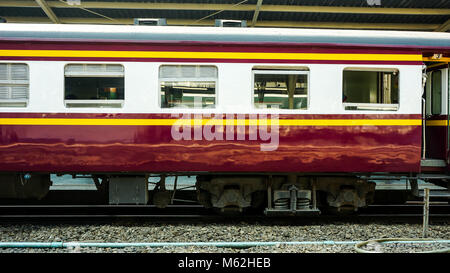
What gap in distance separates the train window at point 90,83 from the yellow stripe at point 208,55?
0.20 m

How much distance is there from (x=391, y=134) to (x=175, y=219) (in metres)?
4.22

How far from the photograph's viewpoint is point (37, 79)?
6.06m

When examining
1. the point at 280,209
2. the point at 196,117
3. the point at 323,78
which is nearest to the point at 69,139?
the point at 196,117

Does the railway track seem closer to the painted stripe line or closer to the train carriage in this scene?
the train carriage

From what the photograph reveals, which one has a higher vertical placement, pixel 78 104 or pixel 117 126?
pixel 78 104

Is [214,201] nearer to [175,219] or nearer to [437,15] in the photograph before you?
[175,219]

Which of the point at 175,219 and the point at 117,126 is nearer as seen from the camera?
the point at 117,126

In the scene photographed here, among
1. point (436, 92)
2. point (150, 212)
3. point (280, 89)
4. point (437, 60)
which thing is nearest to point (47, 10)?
point (150, 212)

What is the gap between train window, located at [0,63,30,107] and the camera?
240 inches

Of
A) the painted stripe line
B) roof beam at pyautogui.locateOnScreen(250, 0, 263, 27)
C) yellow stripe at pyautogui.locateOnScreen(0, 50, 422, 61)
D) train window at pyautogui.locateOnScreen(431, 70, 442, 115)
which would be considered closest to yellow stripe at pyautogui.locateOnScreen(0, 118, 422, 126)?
the painted stripe line

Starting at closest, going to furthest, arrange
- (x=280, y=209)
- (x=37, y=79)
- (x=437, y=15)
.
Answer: (x=37, y=79) < (x=280, y=209) < (x=437, y=15)

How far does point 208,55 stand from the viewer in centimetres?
615

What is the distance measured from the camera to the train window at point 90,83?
6.12 meters

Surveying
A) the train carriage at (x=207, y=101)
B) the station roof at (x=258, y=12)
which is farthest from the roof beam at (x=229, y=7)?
the train carriage at (x=207, y=101)
